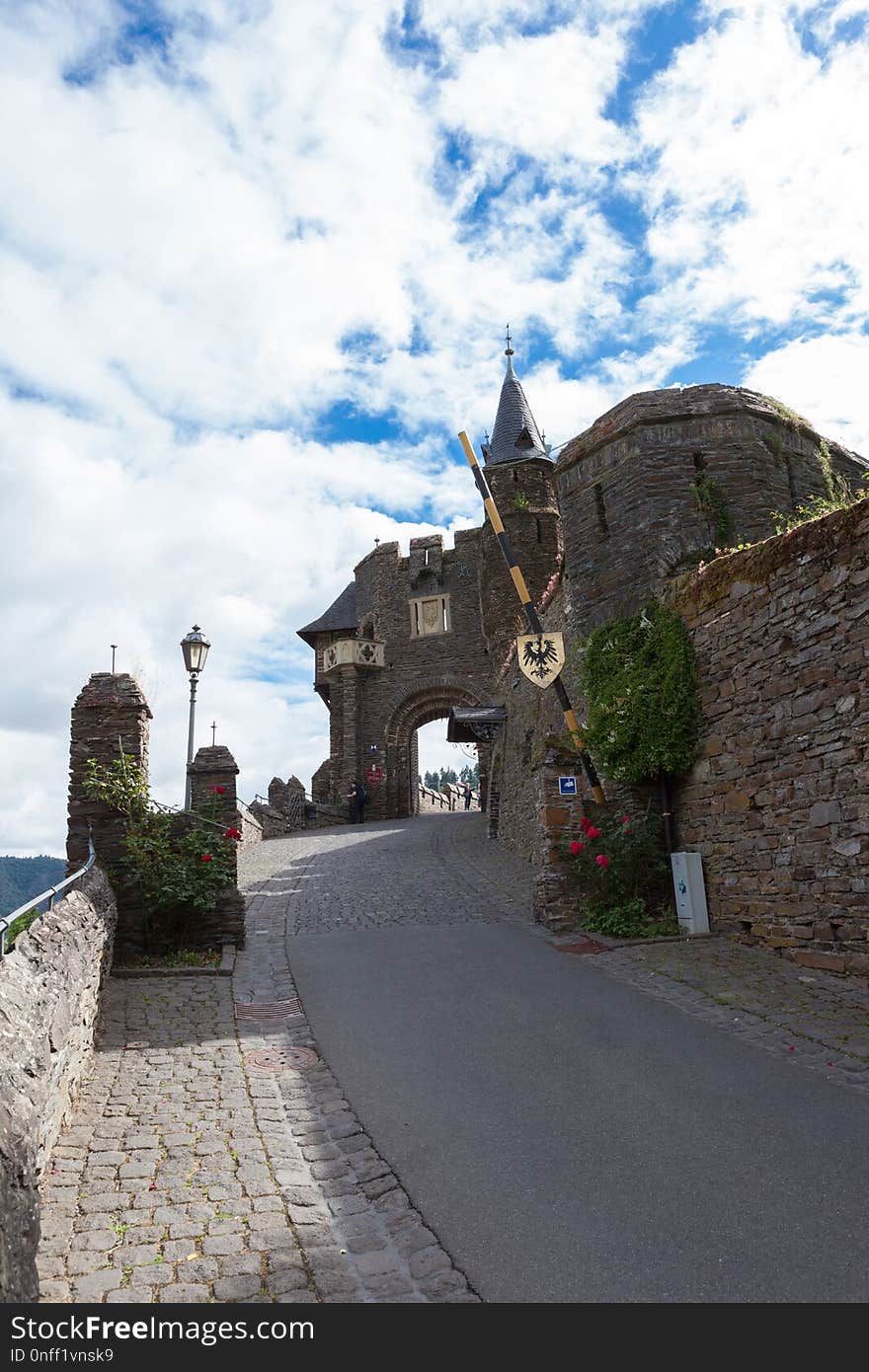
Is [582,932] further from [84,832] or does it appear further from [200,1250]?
[200,1250]

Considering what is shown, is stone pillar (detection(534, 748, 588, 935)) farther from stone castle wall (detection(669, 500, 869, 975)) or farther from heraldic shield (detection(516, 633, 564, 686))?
stone castle wall (detection(669, 500, 869, 975))

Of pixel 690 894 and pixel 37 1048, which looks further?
pixel 690 894

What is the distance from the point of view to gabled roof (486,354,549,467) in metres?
26.0

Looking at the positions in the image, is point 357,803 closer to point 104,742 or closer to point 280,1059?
point 104,742

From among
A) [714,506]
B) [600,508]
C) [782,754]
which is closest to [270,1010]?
[782,754]

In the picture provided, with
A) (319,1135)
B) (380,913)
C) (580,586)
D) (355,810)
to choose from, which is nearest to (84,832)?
(380,913)

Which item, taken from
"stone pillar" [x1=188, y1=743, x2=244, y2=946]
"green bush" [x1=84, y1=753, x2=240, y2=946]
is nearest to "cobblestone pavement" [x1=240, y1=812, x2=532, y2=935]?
"stone pillar" [x1=188, y1=743, x2=244, y2=946]

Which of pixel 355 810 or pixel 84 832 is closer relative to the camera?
pixel 84 832

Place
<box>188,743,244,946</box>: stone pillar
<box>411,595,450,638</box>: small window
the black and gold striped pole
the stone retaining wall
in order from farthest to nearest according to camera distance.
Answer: <box>411,595,450,638</box>: small window < the black and gold striped pole < <box>188,743,244,946</box>: stone pillar < the stone retaining wall

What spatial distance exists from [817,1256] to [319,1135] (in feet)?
8.76

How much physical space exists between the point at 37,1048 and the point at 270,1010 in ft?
12.4

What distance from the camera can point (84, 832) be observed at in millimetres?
9375

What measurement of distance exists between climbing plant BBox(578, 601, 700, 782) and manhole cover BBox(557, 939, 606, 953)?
221 cm

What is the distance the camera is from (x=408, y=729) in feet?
113
